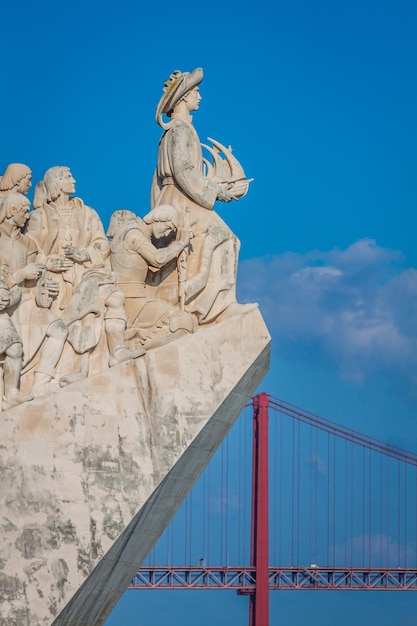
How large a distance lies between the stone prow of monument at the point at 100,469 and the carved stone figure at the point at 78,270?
1.01ft

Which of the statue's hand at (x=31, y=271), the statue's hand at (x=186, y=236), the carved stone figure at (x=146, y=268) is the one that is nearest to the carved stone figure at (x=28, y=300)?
the statue's hand at (x=31, y=271)

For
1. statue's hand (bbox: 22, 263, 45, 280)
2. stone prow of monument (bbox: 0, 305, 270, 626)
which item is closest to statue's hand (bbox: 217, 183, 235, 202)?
stone prow of monument (bbox: 0, 305, 270, 626)

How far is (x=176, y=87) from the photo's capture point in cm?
1310

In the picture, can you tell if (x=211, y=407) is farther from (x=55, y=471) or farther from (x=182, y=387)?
(x=55, y=471)

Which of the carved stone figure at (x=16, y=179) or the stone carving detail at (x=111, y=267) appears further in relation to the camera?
the carved stone figure at (x=16, y=179)

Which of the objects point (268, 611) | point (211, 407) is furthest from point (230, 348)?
point (268, 611)

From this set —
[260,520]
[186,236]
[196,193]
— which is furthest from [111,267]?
[260,520]

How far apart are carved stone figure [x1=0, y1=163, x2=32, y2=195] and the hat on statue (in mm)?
1433

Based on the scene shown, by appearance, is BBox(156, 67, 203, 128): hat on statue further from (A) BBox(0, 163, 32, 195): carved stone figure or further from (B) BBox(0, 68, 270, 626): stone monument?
(A) BBox(0, 163, 32, 195): carved stone figure

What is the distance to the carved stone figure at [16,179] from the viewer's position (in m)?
12.3

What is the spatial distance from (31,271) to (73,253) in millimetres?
479

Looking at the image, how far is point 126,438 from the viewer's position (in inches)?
455

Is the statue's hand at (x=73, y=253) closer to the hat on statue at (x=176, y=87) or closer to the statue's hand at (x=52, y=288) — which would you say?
the statue's hand at (x=52, y=288)

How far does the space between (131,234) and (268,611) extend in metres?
19.9
